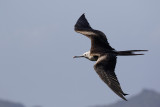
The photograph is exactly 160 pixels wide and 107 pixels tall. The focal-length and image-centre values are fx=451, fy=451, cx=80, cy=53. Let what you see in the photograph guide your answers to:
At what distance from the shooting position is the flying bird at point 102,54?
16328 millimetres

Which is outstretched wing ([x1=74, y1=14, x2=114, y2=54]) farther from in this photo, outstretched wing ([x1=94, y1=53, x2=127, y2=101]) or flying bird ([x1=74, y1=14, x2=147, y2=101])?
outstretched wing ([x1=94, y1=53, x2=127, y2=101])

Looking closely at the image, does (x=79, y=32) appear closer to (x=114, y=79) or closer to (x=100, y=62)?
(x=100, y=62)

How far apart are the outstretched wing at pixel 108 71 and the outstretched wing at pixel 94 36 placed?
1.20 metres

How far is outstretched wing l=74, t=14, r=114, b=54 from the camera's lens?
65.6 feet

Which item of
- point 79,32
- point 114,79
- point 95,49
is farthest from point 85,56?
point 114,79

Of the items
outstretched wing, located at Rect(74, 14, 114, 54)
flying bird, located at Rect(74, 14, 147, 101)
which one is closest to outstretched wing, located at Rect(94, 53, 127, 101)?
flying bird, located at Rect(74, 14, 147, 101)

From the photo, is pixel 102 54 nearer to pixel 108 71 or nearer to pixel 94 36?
pixel 108 71

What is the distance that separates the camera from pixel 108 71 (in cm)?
1730

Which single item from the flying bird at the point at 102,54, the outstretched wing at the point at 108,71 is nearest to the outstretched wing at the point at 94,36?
the flying bird at the point at 102,54

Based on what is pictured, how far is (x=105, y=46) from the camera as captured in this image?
20.1m

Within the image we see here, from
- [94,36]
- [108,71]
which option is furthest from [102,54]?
[94,36]

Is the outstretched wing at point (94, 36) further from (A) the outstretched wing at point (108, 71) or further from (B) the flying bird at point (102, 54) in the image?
(A) the outstretched wing at point (108, 71)

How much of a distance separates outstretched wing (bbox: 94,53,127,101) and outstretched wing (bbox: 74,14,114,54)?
1.20 meters

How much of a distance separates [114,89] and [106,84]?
2.08 ft
